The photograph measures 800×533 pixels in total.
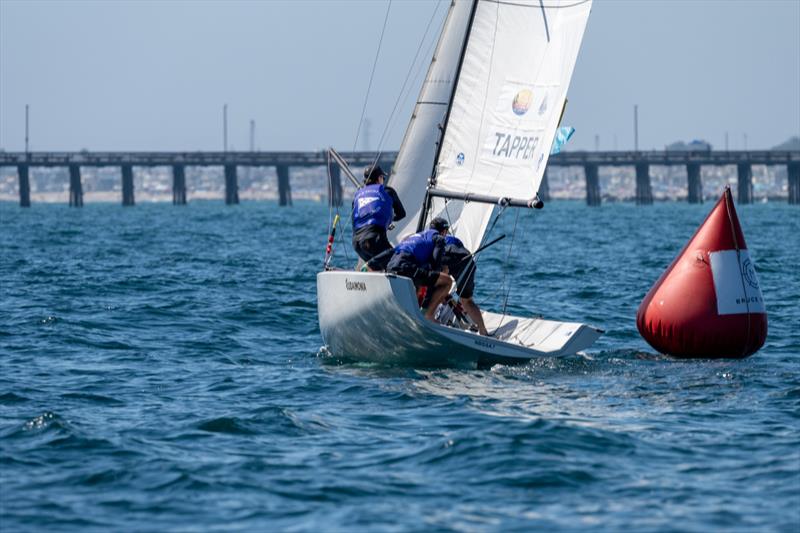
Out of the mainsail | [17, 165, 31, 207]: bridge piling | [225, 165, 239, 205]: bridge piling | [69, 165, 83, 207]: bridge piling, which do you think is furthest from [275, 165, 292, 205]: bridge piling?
the mainsail

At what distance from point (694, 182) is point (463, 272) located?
404 ft

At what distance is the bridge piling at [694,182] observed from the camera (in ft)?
434

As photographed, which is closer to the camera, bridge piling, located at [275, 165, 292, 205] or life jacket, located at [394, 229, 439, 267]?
life jacket, located at [394, 229, 439, 267]

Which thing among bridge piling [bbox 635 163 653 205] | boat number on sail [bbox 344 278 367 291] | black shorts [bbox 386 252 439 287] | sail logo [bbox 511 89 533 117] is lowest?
boat number on sail [bbox 344 278 367 291]

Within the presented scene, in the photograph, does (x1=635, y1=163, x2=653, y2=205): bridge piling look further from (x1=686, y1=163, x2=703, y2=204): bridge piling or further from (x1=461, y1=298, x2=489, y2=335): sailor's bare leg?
(x1=461, y1=298, x2=489, y2=335): sailor's bare leg

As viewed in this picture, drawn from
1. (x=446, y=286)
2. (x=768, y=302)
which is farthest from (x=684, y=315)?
(x=768, y=302)

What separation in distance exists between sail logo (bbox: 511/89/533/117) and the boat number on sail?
307 centimetres

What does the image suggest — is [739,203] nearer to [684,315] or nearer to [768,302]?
[768,302]

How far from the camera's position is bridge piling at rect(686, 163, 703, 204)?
132250 millimetres

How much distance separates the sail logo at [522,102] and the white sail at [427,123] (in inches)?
31.7

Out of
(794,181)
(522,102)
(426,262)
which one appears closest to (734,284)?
(522,102)

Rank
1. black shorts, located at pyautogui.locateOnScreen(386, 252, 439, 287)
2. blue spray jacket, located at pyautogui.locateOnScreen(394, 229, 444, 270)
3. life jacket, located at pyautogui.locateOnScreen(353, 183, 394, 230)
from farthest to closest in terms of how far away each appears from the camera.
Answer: life jacket, located at pyautogui.locateOnScreen(353, 183, 394, 230), blue spray jacket, located at pyautogui.locateOnScreen(394, 229, 444, 270), black shorts, located at pyautogui.locateOnScreen(386, 252, 439, 287)

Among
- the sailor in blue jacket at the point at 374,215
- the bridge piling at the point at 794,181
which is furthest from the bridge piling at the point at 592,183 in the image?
the sailor in blue jacket at the point at 374,215

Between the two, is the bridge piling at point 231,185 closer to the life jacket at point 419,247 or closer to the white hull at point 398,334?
the white hull at point 398,334
